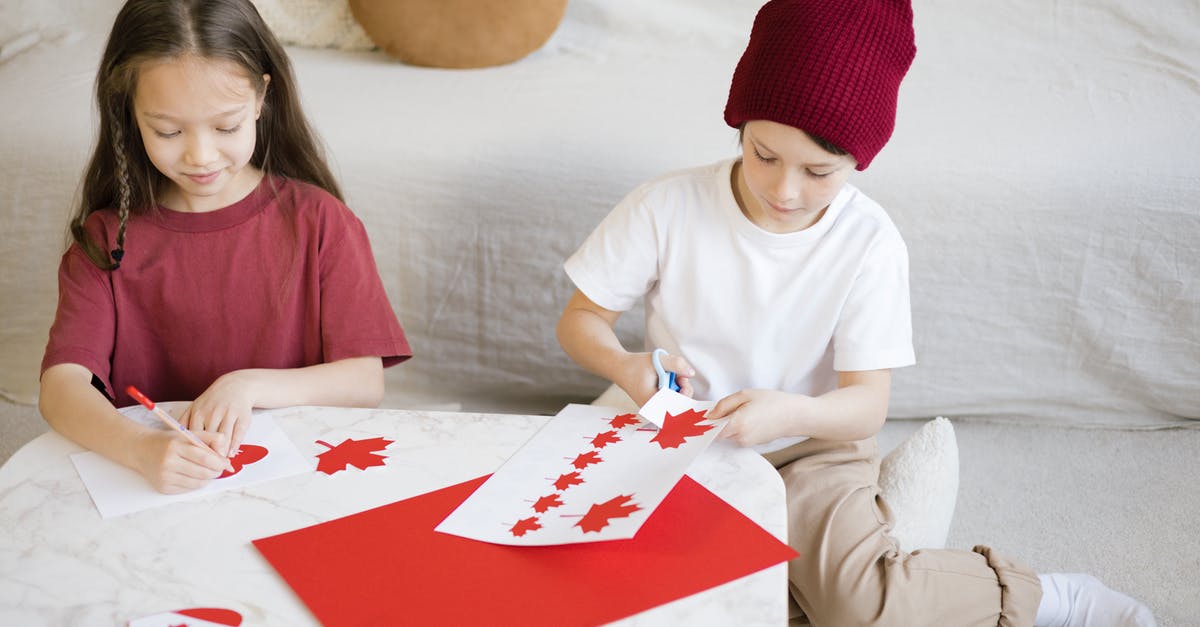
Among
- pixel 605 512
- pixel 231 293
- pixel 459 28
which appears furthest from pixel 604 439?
pixel 459 28

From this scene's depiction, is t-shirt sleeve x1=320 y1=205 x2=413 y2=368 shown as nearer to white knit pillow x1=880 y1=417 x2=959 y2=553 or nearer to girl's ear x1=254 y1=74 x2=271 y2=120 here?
girl's ear x1=254 y1=74 x2=271 y2=120

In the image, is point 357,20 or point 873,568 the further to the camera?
point 357,20

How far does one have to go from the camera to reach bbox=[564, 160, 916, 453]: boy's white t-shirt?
4.05 feet

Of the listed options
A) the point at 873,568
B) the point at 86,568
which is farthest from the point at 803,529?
the point at 86,568

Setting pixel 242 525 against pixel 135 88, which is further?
pixel 135 88

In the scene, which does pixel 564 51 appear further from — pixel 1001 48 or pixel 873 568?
pixel 873 568

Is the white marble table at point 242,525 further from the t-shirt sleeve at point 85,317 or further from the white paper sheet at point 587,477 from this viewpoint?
the t-shirt sleeve at point 85,317

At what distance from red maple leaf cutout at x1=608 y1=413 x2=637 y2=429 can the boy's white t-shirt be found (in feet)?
0.90

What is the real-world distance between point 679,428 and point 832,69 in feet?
1.30

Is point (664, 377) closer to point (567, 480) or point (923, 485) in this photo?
point (567, 480)

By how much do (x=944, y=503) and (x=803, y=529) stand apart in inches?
14.1

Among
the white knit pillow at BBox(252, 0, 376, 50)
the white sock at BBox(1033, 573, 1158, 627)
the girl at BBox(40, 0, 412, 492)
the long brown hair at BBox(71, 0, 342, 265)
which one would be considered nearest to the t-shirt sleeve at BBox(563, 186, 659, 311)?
the girl at BBox(40, 0, 412, 492)

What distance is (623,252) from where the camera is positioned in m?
1.31

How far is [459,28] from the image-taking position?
2059 mm
